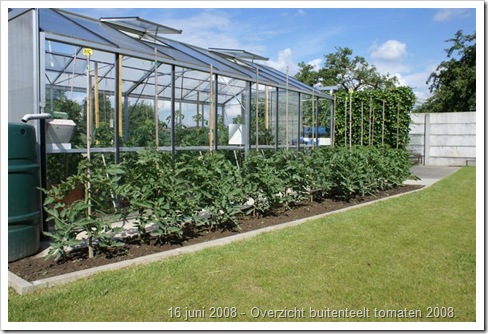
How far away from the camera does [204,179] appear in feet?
17.1

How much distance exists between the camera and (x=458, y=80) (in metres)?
27.6

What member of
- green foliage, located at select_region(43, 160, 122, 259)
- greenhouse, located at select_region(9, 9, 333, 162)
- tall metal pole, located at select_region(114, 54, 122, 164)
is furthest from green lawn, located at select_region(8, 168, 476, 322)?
tall metal pole, located at select_region(114, 54, 122, 164)

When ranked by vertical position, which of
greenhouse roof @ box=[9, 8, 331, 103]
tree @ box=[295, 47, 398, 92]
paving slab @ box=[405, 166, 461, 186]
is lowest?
paving slab @ box=[405, 166, 461, 186]

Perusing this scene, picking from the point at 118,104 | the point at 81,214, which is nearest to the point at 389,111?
the point at 118,104

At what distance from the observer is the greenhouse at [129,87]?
202 inches

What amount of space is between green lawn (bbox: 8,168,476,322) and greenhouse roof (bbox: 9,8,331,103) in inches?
113

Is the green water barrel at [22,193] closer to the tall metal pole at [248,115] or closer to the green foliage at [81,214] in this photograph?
the green foliage at [81,214]

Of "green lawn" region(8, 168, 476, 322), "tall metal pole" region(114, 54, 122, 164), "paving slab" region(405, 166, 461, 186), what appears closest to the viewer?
"green lawn" region(8, 168, 476, 322)

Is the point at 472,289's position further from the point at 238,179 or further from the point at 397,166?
the point at 397,166

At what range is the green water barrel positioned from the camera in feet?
13.6

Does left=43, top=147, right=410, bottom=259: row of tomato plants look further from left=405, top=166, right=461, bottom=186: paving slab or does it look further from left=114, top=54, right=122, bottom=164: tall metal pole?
left=405, top=166, right=461, bottom=186: paving slab

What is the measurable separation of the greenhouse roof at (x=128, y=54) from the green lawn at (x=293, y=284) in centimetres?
286

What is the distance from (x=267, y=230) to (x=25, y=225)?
2907 mm

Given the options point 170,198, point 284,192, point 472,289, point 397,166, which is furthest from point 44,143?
point 397,166
